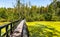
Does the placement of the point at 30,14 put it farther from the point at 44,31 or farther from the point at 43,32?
the point at 43,32

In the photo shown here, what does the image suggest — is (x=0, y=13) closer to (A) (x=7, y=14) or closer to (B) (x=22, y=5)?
(A) (x=7, y=14)

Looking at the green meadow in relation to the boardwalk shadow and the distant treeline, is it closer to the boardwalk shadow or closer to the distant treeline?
the boardwalk shadow

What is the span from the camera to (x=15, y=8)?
66312mm

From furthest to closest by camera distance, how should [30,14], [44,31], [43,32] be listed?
[30,14] → [44,31] → [43,32]

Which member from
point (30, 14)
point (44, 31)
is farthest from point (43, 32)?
point (30, 14)

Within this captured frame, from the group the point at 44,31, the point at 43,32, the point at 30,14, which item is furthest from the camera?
the point at 30,14

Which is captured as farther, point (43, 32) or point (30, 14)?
point (30, 14)

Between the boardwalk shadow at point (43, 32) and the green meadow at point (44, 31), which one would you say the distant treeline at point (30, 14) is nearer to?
the green meadow at point (44, 31)

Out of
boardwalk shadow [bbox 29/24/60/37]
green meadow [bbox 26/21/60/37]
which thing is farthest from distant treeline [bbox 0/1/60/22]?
boardwalk shadow [bbox 29/24/60/37]

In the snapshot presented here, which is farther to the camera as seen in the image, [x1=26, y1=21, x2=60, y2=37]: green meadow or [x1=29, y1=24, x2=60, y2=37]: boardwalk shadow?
[x1=26, y1=21, x2=60, y2=37]: green meadow

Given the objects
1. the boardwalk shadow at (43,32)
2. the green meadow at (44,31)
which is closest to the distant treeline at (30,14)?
the green meadow at (44,31)

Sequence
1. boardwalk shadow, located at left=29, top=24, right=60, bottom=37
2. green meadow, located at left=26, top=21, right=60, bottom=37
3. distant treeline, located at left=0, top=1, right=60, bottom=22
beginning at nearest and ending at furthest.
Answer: boardwalk shadow, located at left=29, top=24, right=60, bottom=37
green meadow, located at left=26, top=21, right=60, bottom=37
distant treeline, located at left=0, top=1, right=60, bottom=22

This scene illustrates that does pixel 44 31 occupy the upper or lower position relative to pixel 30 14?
upper

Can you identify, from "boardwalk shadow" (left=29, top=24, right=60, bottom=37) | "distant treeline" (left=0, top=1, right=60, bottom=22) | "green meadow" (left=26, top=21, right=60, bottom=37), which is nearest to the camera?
"boardwalk shadow" (left=29, top=24, right=60, bottom=37)
